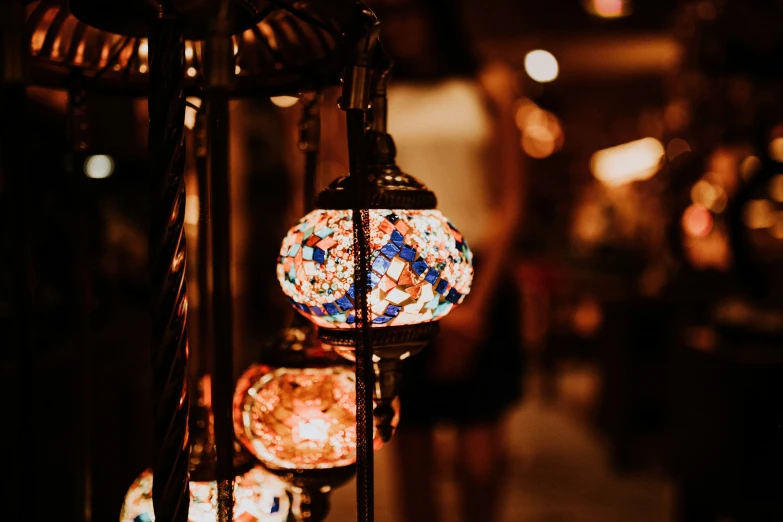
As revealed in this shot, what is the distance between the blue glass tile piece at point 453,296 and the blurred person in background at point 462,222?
124cm

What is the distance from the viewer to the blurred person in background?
72.1 inches

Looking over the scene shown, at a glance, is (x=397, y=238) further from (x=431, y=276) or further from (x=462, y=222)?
(x=462, y=222)

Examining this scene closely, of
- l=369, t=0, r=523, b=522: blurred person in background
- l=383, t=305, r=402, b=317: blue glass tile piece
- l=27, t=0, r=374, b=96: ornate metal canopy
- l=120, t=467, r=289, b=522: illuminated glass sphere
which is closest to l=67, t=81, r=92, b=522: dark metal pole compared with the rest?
l=27, t=0, r=374, b=96: ornate metal canopy

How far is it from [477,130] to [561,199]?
9.36m

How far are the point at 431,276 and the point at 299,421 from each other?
0.62ft

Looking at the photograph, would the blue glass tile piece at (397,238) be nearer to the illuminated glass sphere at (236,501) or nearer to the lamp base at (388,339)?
the lamp base at (388,339)

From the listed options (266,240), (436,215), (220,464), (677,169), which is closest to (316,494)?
(220,464)

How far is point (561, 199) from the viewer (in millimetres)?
10914

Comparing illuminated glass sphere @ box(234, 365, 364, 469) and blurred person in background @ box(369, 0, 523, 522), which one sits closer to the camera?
illuminated glass sphere @ box(234, 365, 364, 469)

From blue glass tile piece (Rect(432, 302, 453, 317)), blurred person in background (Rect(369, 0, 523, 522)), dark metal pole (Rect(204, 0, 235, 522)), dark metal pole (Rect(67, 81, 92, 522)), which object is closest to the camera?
dark metal pole (Rect(204, 0, 235, 522))

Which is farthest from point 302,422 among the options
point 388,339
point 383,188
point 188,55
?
point 188,55

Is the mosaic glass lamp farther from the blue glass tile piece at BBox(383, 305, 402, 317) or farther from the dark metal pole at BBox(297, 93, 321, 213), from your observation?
the dark metal pole at BBox(297, 93, 321, 213)

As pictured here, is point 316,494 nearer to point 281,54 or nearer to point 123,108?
point 281,54

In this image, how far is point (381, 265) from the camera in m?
0.59
